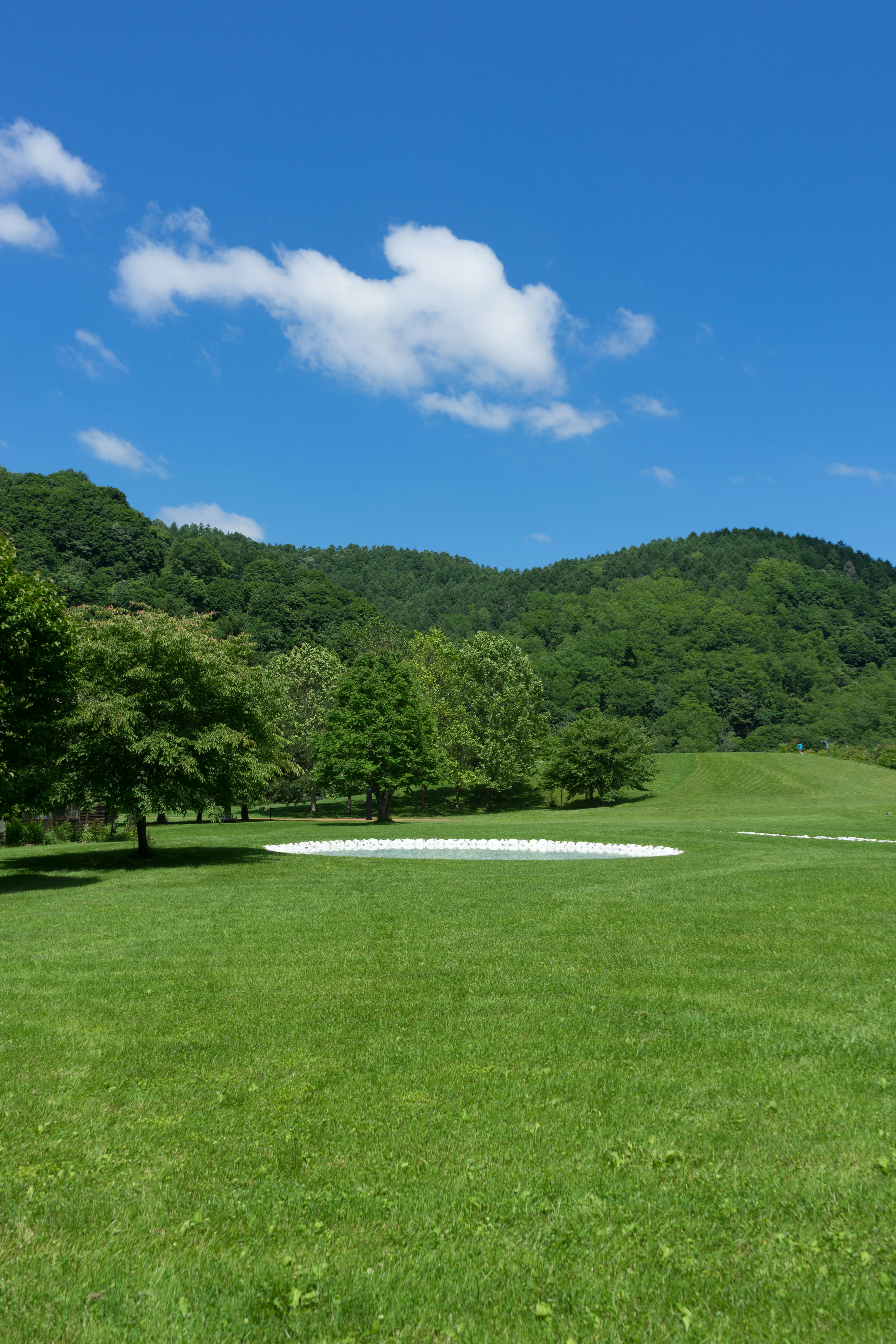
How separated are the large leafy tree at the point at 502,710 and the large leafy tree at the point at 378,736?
401 inches

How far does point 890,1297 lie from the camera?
358 cm

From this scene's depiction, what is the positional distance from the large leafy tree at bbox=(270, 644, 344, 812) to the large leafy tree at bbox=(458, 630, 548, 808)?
1060 cm

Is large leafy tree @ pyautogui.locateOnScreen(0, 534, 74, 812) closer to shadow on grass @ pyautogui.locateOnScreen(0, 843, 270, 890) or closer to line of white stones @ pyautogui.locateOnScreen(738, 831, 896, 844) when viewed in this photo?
shadow on grass @ pyautogui.locateOnScreen(0, 843, 270, 890)

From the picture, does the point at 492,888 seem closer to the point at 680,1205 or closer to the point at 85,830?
the point at 680,1205

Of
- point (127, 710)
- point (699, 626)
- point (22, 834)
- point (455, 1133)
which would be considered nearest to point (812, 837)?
point (127, 710)

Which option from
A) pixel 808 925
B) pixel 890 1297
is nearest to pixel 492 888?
pixel 808 925

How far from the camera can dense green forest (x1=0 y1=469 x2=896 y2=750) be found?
326 feet

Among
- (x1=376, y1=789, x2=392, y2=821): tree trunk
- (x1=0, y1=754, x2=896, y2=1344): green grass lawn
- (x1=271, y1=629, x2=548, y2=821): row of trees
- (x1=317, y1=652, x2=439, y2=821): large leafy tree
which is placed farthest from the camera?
(x1=376, y1=789, x2=392, y2=821): tree trunk

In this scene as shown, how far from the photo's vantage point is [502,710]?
60312mm

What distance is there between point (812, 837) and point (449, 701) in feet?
121

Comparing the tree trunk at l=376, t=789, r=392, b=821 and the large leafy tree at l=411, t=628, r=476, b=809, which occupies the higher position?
the large leafy tree at l=411, t=628, r=476, b=809

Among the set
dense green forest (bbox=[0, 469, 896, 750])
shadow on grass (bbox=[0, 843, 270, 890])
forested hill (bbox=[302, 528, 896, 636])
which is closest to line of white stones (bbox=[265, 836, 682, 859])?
shadow on grass (bbox=[0, 843, 270, 890])

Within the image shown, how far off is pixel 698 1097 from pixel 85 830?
30.3 m

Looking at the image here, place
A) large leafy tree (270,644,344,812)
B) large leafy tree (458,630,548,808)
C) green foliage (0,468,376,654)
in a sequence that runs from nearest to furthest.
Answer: large leafy tree (270,644,344,812), large leafy tree (458,630,548,808), green foliage (0,468,376,654)
